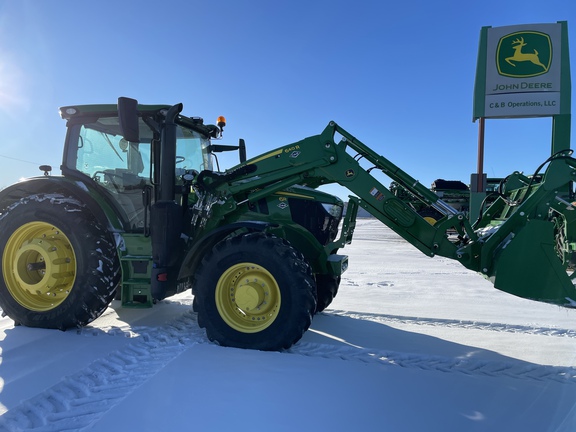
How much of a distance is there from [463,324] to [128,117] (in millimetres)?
4225

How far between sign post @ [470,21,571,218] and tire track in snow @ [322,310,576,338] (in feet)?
23.3

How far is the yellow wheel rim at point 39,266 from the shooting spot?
4.13 metres

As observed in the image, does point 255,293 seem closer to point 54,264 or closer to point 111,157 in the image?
point 54,264

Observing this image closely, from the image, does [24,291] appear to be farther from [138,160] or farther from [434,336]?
[434,336]

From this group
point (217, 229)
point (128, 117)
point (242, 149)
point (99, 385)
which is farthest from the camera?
point (242, 149)

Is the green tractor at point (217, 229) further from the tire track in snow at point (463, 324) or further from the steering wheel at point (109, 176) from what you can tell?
the tire track in snow at point (463, 324)

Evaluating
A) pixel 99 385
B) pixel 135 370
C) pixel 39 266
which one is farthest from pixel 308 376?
pixel 39 266

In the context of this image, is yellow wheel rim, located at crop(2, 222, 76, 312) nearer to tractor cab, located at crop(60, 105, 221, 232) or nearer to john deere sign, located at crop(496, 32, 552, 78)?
tractor cab, located at crop(60, 105, 221, 232)

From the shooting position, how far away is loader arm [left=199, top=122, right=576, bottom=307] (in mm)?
3146

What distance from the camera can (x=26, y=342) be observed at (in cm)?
366

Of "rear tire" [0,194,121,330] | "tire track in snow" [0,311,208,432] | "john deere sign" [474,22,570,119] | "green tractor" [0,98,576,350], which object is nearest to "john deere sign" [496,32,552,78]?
"john deere sign" [474,22,570,119]

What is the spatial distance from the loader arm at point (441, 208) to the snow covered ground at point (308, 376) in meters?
0.80

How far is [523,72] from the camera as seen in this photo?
1162 centimetres

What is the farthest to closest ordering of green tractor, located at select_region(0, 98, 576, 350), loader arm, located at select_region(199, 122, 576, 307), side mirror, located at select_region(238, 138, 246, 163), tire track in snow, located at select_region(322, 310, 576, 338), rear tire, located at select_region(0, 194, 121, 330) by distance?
side mirror, located at select_region(238, 138, 246, 163) → tire track in snow, located at select_region(322, 310, 576, 338) → rear tire, located at select_region(0, 194, 121, 330) → green tractor, located at select_region(0, 98, 576, 350) → loader arm, located at select_region(199, 122, 576, 307)
